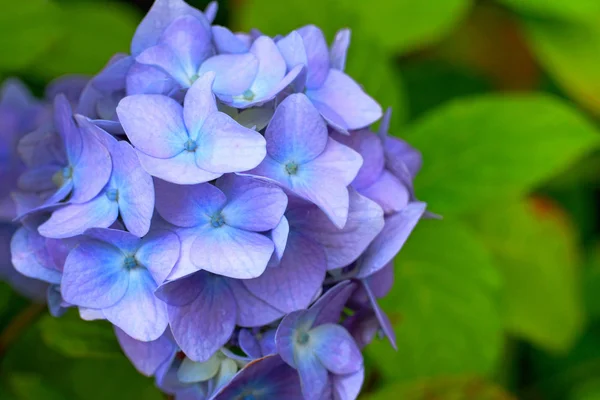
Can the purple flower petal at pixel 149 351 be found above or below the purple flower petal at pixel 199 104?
below

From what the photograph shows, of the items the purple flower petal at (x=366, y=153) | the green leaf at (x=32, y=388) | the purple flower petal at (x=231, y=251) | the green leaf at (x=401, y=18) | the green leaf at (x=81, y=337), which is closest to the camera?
the purple flower petal at (x=231, y=251)

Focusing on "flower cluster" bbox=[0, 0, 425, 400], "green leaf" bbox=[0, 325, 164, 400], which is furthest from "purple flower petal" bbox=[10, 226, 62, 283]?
"green leaf" bbox=[0, 325, 164, 400]

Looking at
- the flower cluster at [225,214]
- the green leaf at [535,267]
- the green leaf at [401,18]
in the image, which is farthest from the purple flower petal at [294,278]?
the green leaf at [535,267]

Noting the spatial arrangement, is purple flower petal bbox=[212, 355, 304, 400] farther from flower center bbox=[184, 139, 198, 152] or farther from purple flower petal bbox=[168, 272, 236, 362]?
flower center bbox=[184, 139, 198, 152]

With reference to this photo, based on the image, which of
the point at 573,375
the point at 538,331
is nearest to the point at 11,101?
the point at 538,331

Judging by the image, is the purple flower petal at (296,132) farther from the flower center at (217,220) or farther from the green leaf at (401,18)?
the green leaf at (401,18)

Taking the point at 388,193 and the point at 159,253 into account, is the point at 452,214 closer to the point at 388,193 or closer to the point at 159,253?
the point at 388,193
